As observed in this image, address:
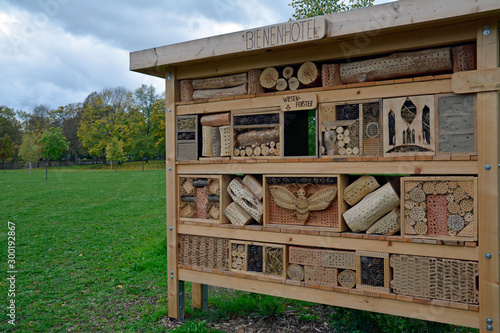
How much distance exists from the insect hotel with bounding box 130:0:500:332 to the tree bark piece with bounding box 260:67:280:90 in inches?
0.5

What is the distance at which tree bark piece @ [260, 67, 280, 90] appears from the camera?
13.7 feet

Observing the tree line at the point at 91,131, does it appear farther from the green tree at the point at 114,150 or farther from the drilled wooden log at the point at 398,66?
the drilled wooden log at the point at 398,66

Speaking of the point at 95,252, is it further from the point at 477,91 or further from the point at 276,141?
the point at 477,91

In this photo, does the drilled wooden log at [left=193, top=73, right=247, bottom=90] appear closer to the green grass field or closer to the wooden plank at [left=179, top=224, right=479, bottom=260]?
the wooden plank at [left=179, top=224, right=479, bottom=260]

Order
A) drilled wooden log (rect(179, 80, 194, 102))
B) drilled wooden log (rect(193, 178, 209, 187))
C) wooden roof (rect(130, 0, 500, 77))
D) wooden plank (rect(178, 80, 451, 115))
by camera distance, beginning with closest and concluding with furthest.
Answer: wooden roof (rect(130, 0, 500, 77)) → wooden plank (rect(178, 80, 451, 115)) → drilled wooden log (rect(193, 178, 209, 187)) → drilled wooden log (rect(179, 80, 194, 102))

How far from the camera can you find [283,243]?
4117 millimetres

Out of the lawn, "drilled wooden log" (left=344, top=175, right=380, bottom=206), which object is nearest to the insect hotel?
"drilled wooden log" (left=344, top=175, right=380, bottom=206)

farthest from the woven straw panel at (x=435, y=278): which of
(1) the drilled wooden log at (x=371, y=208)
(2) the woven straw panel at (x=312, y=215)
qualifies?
(2) the woven straw panel at (x=312, y=215)

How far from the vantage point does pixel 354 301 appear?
148 inches

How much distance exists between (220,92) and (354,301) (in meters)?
2.64

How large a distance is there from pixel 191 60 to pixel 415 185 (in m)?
2.64

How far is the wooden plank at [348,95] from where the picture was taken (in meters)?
3.42

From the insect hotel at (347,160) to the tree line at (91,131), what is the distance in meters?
25.3

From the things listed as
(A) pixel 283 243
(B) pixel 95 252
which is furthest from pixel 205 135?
(B) pixel 95 252
